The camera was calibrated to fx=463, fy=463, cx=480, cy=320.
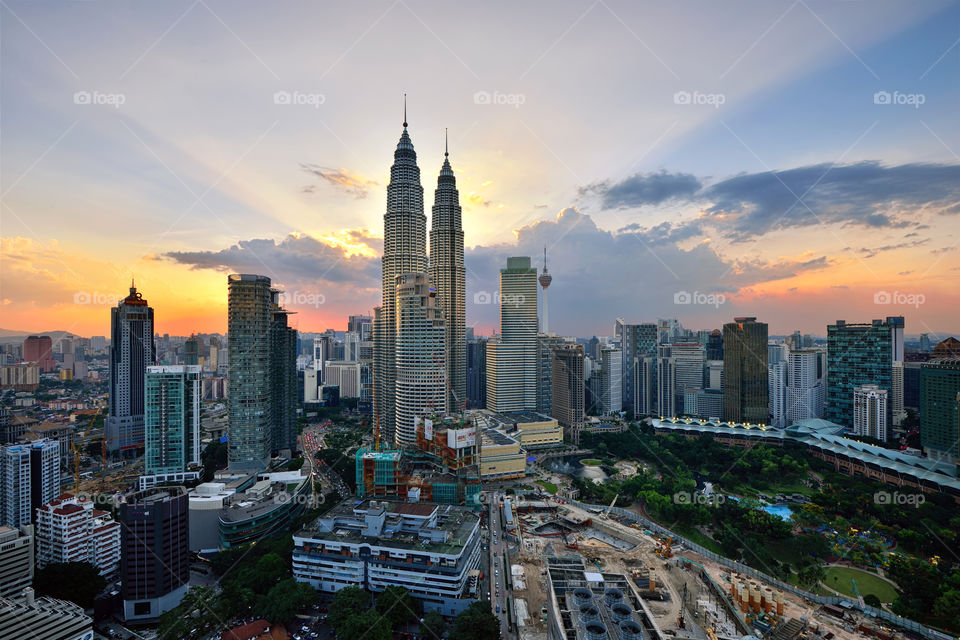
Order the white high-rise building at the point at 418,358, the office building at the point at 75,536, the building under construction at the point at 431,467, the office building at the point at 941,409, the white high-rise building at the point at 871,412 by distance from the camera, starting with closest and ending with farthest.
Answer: the office building at the point at 75,536 → the building under construction at the point at 431,467 → the office building at the point at 941,409 → the white high-rise building at the point at 418,358 → the white high-rise building at the point at 871,412

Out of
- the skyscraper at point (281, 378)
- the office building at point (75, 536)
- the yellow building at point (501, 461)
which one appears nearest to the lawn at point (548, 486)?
the yellow building at point (501, 461)

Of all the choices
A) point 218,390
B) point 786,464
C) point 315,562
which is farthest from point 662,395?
point 218,390

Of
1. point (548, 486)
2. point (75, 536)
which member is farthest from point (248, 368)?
point (548, 486)

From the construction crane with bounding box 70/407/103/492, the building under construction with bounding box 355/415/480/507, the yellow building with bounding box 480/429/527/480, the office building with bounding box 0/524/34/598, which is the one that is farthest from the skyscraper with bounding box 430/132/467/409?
the office building with bounding box 0/524/34/598

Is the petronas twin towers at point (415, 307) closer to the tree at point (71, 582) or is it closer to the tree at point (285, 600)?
the tree at point (285, 600)

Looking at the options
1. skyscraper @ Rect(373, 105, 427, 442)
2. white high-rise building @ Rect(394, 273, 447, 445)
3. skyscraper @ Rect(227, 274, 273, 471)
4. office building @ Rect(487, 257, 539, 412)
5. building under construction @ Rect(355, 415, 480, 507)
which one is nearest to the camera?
building under construction @ Rect(355, 415, 480, 507)

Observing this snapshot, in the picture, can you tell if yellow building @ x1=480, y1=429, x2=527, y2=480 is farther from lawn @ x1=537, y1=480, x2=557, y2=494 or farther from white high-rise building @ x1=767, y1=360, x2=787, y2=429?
white high-rise building @ x1=767, y1=360, x2=787, y2=429
